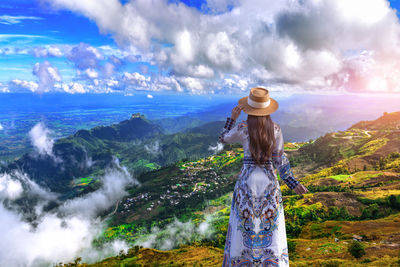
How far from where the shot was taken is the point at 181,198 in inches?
6122

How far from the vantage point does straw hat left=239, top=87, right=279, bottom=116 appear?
4547 millimetres

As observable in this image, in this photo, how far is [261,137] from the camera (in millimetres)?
4609

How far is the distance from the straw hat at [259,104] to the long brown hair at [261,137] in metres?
0.14

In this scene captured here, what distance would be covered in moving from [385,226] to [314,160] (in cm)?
11084

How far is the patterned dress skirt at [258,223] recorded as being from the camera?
4.77m

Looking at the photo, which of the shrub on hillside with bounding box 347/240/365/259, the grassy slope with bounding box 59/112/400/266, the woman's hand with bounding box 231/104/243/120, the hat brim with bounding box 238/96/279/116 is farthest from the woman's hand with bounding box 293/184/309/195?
the shrub on hillside with bounding box 347/240/365/259

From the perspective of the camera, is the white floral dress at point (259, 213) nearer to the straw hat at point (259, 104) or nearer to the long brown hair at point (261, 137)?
the long brown hair at point (261, 137)

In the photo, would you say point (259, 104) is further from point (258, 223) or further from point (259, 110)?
point (258, 223)

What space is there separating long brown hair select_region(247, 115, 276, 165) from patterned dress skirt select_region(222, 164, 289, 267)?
325 mm

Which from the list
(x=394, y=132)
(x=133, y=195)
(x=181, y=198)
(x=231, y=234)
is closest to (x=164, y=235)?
(x=181, y=198)

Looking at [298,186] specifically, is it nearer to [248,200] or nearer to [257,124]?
[248,200]

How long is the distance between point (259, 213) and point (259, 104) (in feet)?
8.26

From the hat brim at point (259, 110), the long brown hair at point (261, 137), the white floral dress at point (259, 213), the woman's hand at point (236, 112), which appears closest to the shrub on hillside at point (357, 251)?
the white floral dress at point (259, 213)

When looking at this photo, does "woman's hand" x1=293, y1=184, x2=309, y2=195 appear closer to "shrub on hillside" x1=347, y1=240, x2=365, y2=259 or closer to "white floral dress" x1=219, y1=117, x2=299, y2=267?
"white floral dress" x1=219, y1=117, x2=299, y2=267
